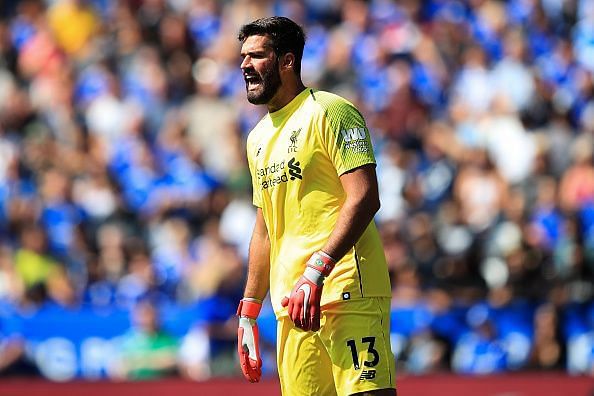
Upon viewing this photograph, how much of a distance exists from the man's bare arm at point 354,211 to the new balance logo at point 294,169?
28 centimetres

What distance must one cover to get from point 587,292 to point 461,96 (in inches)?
140

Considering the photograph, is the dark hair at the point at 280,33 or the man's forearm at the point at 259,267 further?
the man's forearm at the point at 259,267

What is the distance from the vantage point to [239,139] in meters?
14.5

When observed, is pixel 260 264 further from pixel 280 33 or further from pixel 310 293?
pixel 280 33

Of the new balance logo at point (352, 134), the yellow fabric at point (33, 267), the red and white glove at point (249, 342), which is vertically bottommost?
the red and white glove at point (249, 342)

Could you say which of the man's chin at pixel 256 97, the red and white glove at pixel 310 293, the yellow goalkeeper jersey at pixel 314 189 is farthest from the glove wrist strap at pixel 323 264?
the man's chin at pixel 256 97

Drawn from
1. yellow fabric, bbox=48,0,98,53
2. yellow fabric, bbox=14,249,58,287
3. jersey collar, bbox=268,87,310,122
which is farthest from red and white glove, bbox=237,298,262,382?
yellow fabric, bbox=48,0,98,53

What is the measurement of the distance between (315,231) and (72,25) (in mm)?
11877

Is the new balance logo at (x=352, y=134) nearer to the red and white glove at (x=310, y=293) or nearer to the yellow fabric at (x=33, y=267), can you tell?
the red and white glove at (x=310, y=293)

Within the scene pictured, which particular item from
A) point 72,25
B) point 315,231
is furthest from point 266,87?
point 72,25

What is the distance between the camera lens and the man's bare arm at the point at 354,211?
5.74 meters

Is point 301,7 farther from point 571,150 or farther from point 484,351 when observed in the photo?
point 484,351

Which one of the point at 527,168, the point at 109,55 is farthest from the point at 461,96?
the point at 109,55

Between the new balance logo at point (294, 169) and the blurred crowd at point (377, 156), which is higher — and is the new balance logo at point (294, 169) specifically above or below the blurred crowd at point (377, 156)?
below
